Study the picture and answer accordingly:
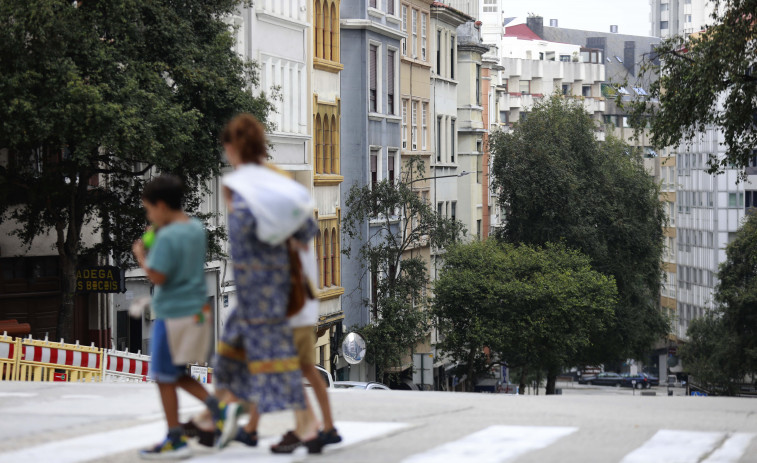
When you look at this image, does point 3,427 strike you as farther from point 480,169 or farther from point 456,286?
point 480,169

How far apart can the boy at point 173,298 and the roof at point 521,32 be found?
539 ft

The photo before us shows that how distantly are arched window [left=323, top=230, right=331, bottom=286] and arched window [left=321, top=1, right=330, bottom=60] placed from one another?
237 inches

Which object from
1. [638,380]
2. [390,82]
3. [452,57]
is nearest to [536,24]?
[638,380]

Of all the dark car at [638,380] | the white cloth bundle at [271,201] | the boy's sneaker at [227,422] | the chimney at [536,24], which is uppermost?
the chimney at [536,24]

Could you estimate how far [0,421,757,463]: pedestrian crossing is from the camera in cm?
913

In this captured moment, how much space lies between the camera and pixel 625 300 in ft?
209

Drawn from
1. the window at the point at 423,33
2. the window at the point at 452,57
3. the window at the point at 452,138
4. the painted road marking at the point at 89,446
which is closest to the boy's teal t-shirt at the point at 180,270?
the painted road marking at the point at 89,446

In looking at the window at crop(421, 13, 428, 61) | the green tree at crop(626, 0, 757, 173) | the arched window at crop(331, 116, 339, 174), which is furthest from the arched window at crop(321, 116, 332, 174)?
the green tree at crop(626, 0, 757, 173)

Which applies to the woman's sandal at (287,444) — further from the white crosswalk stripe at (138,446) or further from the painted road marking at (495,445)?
the painted road marking at (495,445)

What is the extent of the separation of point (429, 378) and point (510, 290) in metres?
13.1

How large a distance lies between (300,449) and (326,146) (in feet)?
130

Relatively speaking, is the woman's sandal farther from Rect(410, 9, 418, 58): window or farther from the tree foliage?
the tree foliage

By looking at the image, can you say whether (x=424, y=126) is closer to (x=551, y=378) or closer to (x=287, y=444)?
(x=551, y=378)

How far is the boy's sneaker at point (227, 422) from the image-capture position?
860 centimetres
